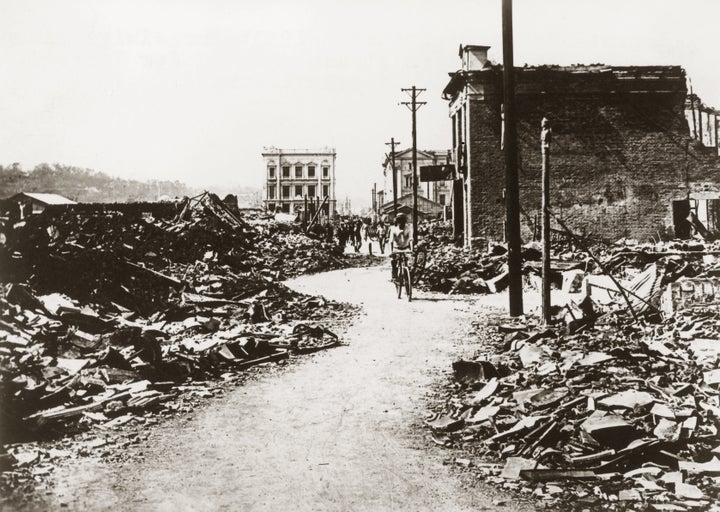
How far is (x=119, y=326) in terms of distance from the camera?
10.1m

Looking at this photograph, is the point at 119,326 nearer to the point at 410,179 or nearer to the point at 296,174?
the point at 410,179

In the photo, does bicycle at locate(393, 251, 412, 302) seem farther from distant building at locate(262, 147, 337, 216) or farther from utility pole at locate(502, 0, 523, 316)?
distant building at locate(262, 147, 337, 216)

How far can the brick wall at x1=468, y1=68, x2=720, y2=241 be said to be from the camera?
2586 cm

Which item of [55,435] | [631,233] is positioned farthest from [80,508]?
[631,233]

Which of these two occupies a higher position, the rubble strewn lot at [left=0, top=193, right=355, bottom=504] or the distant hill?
the distant hill

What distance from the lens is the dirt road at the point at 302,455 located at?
13.5 feet

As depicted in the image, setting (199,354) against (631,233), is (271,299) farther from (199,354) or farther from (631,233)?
(631,233)

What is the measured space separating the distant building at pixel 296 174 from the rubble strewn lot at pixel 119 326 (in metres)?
69.8

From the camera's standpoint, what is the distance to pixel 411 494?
4223 mm

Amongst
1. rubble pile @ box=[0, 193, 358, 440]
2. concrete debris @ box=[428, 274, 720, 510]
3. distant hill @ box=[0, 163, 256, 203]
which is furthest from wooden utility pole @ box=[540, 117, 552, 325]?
distant hill @ box=[0, 163, 256, 203]

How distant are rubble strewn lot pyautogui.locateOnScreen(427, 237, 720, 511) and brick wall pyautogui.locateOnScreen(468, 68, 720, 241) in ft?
58.1

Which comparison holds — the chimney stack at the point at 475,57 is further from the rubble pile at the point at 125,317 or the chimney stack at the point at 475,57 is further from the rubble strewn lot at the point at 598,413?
the rubble strewn lot at the point at 598,413

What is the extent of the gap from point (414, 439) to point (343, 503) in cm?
144

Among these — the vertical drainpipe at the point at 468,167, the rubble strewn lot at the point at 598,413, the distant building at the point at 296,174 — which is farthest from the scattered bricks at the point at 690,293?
the distant building at the point at 296,174
